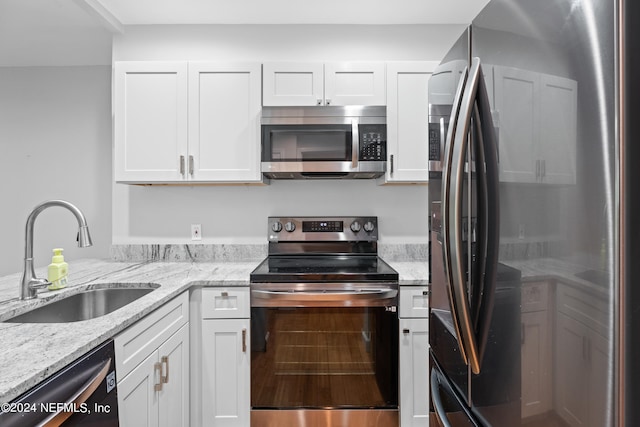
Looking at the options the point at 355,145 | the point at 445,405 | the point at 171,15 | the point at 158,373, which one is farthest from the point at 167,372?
the point at 171,15

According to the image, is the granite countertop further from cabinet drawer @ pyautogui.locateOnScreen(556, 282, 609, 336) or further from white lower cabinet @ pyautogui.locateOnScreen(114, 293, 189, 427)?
cabinet drawer @ pyautogui.locateOnScreen(556, 282, 609, 336)

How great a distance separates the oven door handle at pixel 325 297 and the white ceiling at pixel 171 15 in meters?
1.75

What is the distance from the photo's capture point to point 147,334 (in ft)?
4.49

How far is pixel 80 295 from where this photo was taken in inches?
65.1

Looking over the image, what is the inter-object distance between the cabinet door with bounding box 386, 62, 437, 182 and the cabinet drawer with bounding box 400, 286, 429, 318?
0.67m

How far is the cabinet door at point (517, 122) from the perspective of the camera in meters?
0.67

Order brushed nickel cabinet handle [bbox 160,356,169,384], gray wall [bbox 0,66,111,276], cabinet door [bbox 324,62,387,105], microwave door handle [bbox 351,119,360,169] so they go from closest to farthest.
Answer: brushed nickel cabinet handle [bbox 160,356,169,384] → microwave door handle [bbox 351,119,360,169] → cabinet door [bbox 324,62,387,105] → gray wall [bbox 0,66,111,276]

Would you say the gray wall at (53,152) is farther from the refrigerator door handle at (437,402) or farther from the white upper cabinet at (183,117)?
the refrigerator door handle at (437,402)

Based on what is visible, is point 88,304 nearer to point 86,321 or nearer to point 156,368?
point 156,368

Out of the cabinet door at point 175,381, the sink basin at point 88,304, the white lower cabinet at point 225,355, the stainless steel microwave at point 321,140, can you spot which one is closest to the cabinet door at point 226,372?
the white lower cabinet at point 225,355

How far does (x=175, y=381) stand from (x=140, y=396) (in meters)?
0.35

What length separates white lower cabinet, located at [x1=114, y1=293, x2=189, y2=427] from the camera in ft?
3.98

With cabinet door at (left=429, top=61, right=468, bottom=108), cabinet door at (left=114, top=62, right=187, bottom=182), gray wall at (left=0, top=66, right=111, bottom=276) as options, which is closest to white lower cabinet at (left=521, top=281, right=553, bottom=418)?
cabinet door at (left=429, top=61, right=468, bottom=108)

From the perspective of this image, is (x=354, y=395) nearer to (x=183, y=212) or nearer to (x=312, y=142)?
(x=312, y=142)
